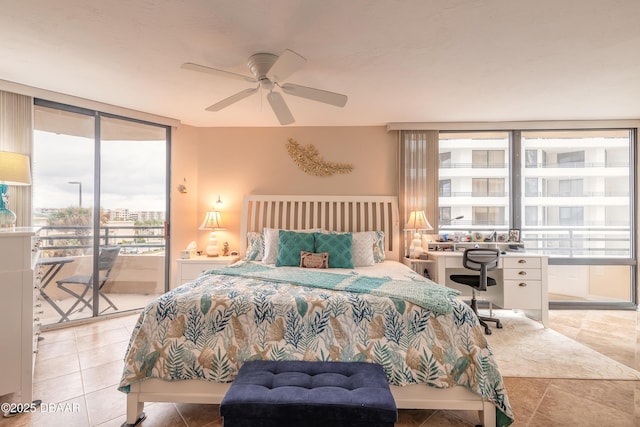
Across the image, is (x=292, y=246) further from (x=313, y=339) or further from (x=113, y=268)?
(x=113, y=268)

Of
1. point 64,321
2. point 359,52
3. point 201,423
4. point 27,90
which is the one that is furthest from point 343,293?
point 27,90

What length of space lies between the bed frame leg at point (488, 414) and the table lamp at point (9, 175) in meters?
3.54

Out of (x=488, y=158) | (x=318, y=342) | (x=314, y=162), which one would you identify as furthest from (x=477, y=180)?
(x=318, y=342)

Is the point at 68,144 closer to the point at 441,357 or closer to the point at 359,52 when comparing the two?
the point at 359,52

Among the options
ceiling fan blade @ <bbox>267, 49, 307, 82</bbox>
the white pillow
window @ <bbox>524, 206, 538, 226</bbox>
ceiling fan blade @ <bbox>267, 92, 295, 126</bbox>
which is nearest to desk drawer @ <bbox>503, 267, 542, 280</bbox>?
window @ <bbox>524, 206, 538, 226</bbox>

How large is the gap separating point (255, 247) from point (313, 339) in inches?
78.5

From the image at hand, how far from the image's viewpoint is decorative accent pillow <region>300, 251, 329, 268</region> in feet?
10.2

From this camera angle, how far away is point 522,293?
3.47m

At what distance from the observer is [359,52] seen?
90.0 inches

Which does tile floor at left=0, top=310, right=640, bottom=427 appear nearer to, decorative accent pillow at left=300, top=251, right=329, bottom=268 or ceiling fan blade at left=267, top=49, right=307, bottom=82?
decorative accent pillow at left=300, top=251, right=329, bottom=268

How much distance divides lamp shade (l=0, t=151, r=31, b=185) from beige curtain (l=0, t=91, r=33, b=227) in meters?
0.65

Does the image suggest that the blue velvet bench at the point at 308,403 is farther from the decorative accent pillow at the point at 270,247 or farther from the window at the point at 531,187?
the window at the point at 531,187

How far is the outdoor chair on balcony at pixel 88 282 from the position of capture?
3.37m

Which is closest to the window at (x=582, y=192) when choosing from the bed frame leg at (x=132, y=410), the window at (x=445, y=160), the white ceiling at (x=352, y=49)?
the white ceiling at (x=352, y=49)
